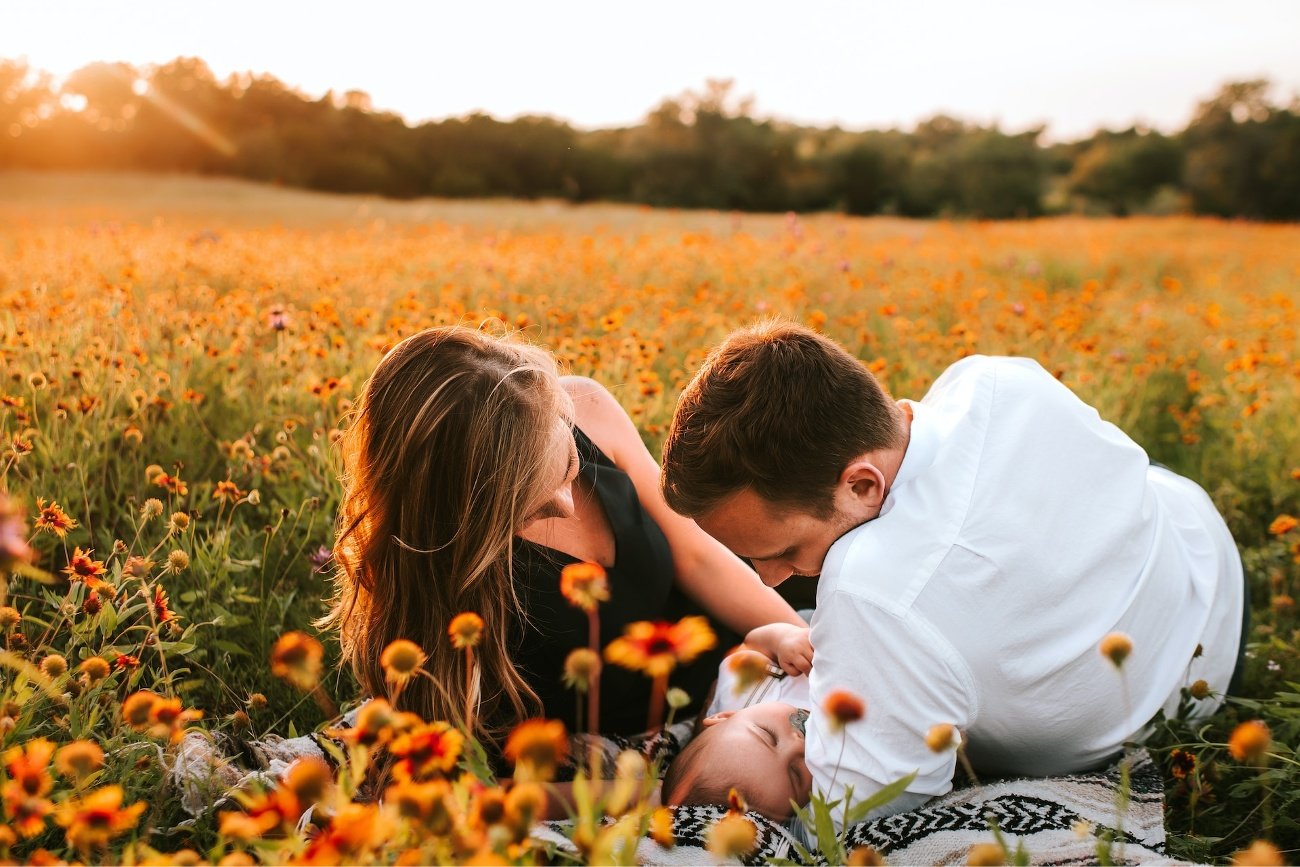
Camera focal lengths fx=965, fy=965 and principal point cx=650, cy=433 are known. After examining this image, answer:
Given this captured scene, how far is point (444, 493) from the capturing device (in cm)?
202

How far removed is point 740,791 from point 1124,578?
2.78 feet

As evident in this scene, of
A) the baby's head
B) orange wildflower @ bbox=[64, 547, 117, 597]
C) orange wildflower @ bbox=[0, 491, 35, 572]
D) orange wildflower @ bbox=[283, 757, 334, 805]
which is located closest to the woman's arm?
the baby's head

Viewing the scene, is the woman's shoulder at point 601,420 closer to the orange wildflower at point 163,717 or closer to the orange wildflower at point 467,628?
the orange wildflower at point 467,628

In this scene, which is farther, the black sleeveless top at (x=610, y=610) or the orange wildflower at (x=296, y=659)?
the black sleeveless top at (x=610, y=610)

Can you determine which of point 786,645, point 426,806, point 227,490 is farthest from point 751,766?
point 227,490

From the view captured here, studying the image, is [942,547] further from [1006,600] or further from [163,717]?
[163,717]

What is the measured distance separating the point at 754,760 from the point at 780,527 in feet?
1.69

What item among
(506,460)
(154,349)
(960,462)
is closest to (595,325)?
(154,349)

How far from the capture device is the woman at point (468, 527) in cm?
198

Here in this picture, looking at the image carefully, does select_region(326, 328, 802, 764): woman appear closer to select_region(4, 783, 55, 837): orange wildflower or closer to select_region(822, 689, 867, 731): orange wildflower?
select_region(4, 783, 55, 837): orange wildflower

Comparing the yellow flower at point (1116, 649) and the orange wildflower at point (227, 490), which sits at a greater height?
the yellow flower at point (1116, 649)

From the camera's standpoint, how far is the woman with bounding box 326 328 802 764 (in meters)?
1.98

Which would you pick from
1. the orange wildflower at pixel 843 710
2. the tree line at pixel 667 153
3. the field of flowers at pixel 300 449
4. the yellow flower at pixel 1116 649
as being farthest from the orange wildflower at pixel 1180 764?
the tree line at pixel 667 153

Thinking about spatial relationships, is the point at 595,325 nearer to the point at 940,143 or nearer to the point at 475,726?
the point at 475,726
